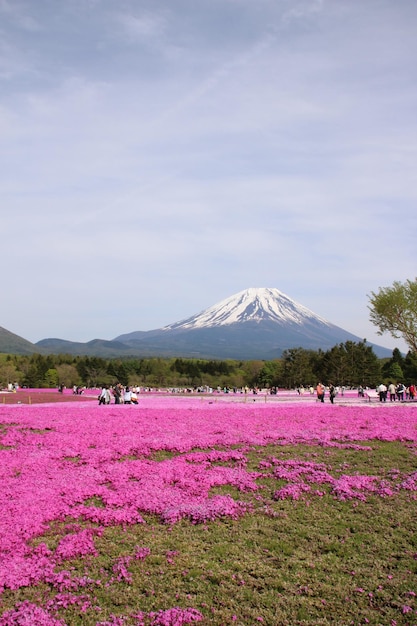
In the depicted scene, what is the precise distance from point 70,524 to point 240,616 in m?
5.28

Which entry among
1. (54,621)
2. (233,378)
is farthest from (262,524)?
(233,378)

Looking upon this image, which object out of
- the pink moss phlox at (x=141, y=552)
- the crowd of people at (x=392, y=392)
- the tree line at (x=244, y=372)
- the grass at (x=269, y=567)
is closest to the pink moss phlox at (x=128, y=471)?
the grass at (x=269, y=567)

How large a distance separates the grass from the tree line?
88.7 metres

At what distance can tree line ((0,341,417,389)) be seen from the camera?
107 metres

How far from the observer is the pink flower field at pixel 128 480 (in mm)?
9492

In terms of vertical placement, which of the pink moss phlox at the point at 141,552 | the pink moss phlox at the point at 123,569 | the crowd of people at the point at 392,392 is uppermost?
the crowd of people at the point at 392,392

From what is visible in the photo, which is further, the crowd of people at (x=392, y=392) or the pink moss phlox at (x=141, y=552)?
the crowd of people at (x=392, y=392)

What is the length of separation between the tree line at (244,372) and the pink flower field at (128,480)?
3086 inches

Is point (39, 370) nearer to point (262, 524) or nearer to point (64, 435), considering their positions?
point (64, 435)

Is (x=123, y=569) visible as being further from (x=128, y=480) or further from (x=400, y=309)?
(x=400, y=309)

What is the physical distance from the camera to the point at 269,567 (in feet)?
32.1

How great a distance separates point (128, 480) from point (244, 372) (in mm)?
139631

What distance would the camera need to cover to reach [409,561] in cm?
1003

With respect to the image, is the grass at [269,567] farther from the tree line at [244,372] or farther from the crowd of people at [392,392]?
the tree line at [244,372]
